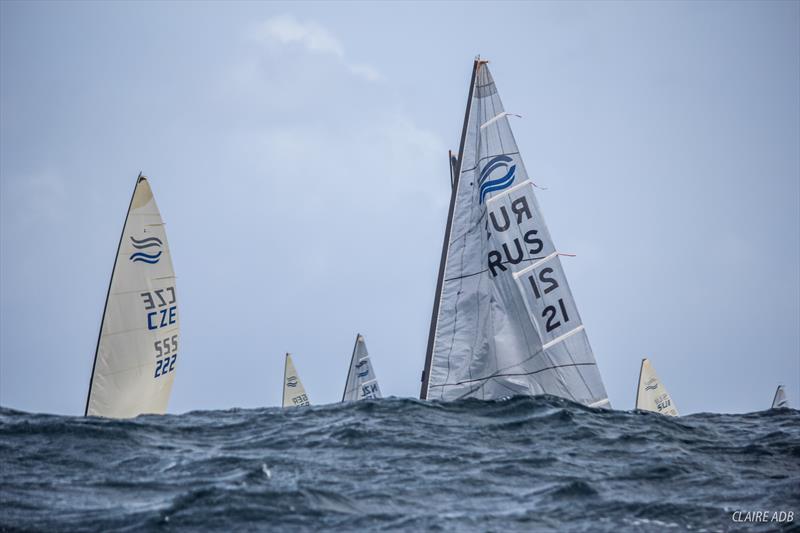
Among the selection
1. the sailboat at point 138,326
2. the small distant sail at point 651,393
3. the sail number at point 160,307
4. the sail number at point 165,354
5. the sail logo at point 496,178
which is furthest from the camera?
the small distant sail at point 651,393

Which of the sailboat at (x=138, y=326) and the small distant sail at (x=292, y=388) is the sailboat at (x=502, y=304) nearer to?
the sailboat at (x=138, y=326)

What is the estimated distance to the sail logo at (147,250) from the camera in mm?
23531

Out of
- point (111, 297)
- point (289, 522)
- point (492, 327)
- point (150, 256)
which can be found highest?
point (150, 256)

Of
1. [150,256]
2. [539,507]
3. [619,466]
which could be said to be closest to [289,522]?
[539,507]

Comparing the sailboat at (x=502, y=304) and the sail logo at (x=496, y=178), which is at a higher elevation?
the sail logo at (x=496, y=178)

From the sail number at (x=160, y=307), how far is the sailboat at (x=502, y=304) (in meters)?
9.29

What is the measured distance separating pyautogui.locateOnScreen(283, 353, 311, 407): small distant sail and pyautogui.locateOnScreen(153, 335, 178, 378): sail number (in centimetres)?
1908

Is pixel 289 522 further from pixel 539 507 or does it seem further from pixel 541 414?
pixel 541 414

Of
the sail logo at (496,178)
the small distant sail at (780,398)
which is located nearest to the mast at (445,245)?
the sail logo at (496,178)

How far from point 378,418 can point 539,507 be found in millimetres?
5582

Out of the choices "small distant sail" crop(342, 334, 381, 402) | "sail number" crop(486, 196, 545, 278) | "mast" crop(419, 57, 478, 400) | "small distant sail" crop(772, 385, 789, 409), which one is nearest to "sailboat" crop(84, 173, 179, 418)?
"mast" crop(419, 57, 478, 400)

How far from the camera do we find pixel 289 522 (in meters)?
9.19

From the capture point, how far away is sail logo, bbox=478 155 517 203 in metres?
18.2

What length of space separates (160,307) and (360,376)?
17577 mm
